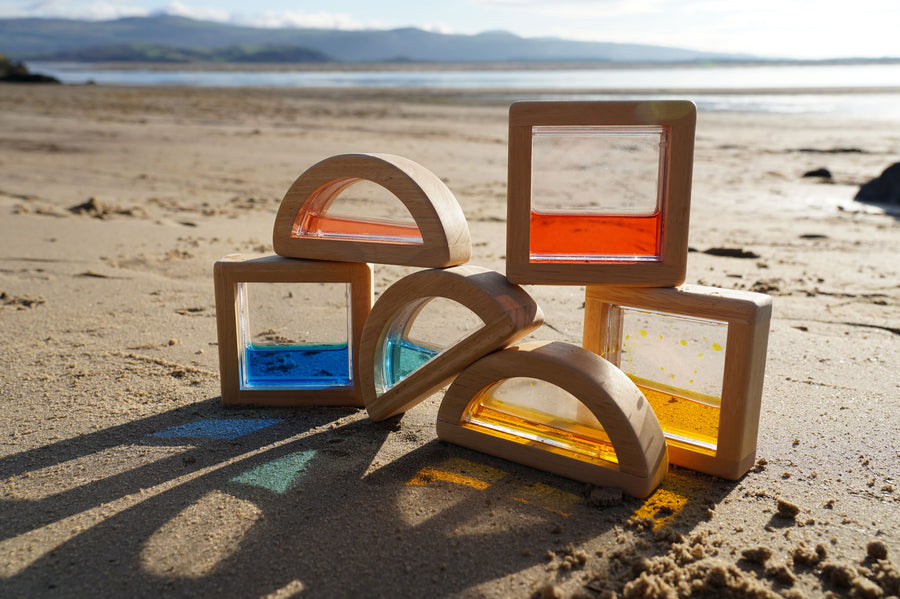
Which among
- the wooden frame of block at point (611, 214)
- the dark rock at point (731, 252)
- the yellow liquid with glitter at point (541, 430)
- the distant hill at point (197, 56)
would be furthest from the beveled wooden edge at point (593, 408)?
the distant hill at point (197, 56)

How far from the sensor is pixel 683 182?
2490 millimetres

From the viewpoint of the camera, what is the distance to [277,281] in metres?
3.08

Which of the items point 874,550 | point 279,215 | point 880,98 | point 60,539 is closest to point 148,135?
point 279,215

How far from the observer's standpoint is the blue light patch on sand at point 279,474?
254cm

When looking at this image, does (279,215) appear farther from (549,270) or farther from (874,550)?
(874,550)

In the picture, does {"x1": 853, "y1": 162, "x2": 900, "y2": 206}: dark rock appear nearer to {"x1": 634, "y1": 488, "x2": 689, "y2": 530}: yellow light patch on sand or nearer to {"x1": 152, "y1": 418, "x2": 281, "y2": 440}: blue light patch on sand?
{"x1": 634, "y1": 488, "x2": 689, "y2": 530}: yellow light patch on sand

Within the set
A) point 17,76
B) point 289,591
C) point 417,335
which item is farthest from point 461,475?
point 17,76

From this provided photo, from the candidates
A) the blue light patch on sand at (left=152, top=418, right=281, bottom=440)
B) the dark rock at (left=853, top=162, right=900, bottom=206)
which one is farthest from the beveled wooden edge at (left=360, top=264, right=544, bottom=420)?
the dark rock at (left=853, top=162, right=900, bottom=206)

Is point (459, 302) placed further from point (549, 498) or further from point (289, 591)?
point (289, 591)

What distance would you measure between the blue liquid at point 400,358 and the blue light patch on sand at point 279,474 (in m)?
0.50

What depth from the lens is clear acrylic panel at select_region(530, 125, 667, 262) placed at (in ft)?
8.45

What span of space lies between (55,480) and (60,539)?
1.39ft

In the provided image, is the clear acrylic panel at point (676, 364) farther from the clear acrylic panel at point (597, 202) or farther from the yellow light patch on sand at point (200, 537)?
the yellow light patch on sand at point (200, 537)

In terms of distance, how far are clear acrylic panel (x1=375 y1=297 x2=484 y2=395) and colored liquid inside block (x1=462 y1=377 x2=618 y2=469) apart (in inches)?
11.8
